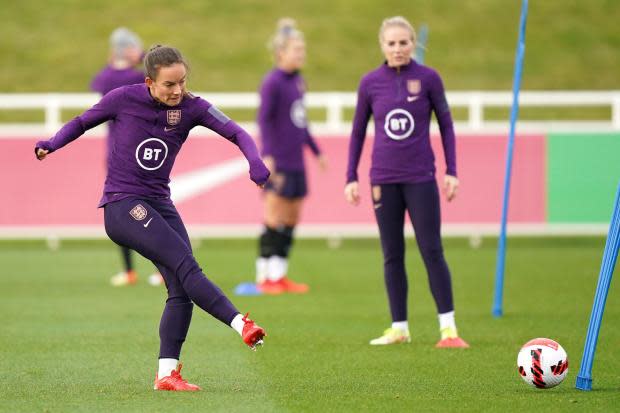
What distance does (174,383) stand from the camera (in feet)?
23.5

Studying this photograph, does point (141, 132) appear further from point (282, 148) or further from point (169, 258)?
point (282, 148)

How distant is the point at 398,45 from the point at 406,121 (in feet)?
1.72

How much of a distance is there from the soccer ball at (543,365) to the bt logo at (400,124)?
2.24 m

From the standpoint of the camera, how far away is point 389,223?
9094mm

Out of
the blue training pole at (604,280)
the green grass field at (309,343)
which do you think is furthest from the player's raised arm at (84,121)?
the blue training pole at (604,280)

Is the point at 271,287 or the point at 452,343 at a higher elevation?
the point at 452,343

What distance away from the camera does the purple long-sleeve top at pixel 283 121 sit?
12648 millimetres

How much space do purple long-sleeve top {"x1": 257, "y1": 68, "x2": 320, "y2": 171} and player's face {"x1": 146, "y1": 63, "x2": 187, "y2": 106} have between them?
5476 mm

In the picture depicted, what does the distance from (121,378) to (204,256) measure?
8593 mm

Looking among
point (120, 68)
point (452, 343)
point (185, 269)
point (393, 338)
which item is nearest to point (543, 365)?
point (452, 343)

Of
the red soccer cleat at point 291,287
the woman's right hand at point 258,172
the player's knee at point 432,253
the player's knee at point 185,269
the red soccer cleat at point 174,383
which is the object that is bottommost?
the red soccer cleat at point 291,287

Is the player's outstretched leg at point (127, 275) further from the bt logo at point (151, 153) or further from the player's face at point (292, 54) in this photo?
the bt logo at point (151, 153)

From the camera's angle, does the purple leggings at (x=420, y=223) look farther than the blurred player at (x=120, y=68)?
No

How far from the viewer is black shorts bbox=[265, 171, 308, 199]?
12.8 m
